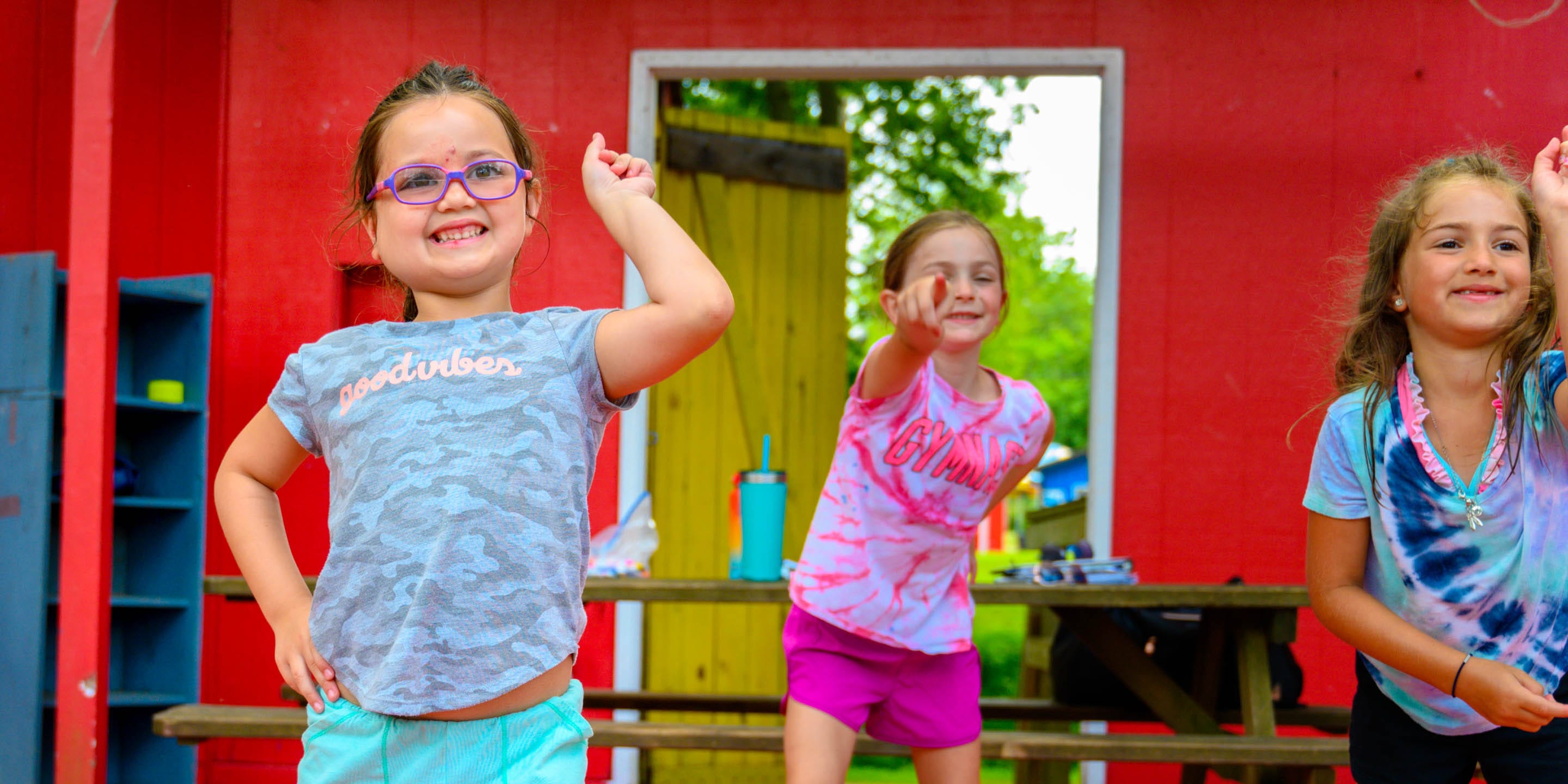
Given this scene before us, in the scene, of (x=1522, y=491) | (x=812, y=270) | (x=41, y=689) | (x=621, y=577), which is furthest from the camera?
(x=812, y=270)

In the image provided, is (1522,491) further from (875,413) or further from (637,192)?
(637,192)

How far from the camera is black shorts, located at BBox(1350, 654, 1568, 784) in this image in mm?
1766

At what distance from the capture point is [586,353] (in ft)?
4.67

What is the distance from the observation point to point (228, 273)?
448 centimetres

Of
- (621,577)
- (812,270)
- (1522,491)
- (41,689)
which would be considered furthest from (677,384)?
(1522,491)

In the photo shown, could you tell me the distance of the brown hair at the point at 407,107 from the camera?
5.15 feet

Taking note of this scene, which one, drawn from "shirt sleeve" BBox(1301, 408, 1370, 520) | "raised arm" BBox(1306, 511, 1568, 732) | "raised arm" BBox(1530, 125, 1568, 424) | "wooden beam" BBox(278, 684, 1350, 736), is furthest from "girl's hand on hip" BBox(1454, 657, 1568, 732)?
"wooden beam" BBox(278, 684, 1350, 736)

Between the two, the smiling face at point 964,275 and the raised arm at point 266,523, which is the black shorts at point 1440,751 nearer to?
the smiling face at point 964,275

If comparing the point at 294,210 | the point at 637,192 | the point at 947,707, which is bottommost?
the point at 947,707

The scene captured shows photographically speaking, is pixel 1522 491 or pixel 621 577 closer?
pixel 1522 491

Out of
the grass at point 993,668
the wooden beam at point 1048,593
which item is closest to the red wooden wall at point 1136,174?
the grass at point 993,668

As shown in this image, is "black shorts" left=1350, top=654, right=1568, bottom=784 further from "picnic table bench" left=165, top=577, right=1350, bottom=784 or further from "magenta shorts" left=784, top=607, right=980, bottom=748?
"picnic table bench" left=165, top=577, right=1350, bottom=784

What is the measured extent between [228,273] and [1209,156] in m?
3.36

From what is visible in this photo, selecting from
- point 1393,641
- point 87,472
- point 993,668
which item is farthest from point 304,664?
point 993,668
